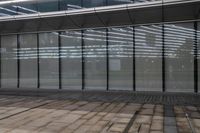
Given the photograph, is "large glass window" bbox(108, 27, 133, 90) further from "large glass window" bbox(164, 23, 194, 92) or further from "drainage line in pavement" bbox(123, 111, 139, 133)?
"drainage line in pavement" bbox(123, 111, 139, 133)

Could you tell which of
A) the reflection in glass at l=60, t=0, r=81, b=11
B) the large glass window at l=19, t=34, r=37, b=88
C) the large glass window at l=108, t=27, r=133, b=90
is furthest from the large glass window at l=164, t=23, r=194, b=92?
the large glass window at l=19, t=34, r=37, b=88

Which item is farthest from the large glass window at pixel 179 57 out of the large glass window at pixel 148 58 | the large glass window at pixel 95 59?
the large glass window at pixel 95 59

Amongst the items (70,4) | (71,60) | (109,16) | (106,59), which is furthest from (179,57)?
(70,4)

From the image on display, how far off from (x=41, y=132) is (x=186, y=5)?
7.25m

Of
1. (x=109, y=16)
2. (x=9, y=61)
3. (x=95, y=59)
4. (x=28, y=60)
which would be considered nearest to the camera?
(x=109, y=16)

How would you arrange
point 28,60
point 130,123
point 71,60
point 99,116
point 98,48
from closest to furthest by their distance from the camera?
point 130,123, point 99,116, point 98,48, point 71,60, point 28,60

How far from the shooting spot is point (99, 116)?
900 centimetres

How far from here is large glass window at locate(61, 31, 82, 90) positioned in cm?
1625

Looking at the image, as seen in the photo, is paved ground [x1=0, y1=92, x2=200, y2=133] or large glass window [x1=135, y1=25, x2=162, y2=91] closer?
paved ground [x1=0, y1=92, x2=200, y2=133]

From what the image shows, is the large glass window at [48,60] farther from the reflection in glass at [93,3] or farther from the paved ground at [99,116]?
the paved ground at [99,116]

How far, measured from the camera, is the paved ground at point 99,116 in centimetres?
749

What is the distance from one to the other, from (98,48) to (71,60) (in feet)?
5.93

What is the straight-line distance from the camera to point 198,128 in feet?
24.5

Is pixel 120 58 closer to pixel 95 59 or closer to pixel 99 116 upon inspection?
pixel 95 59
